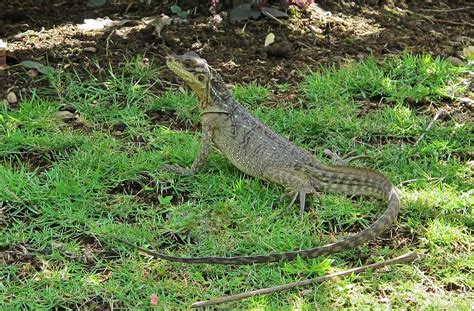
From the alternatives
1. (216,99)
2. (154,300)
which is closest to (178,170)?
(216,99)

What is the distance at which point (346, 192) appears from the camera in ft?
19.1

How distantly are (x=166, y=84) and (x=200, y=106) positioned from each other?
1.14 meters

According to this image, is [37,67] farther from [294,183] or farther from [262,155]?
[294,183]

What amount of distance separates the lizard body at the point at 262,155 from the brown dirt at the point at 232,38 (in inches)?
50.7

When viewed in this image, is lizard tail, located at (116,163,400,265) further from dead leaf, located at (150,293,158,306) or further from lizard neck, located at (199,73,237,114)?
lizard neck, located at (199,73,237,114)

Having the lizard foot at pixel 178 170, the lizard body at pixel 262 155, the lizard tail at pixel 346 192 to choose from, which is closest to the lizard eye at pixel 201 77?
the lizard body at pixel 262 155

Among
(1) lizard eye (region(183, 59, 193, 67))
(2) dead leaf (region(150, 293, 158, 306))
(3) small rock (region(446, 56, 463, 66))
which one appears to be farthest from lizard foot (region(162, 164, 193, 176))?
(3) small rock (region(446, 56, 463, 66))

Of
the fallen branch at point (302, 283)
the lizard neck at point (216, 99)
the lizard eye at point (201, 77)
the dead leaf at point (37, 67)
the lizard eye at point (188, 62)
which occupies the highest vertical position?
the lizard eye at point (188, 62)

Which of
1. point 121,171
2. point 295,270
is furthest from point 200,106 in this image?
point 295,270

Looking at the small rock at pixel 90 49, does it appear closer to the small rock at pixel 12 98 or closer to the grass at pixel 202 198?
the grass at pixel 202 198

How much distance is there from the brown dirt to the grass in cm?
30

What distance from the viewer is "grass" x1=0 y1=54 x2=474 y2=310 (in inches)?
195

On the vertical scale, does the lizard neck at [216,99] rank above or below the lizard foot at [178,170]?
above

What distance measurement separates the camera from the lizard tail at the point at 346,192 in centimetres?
506
